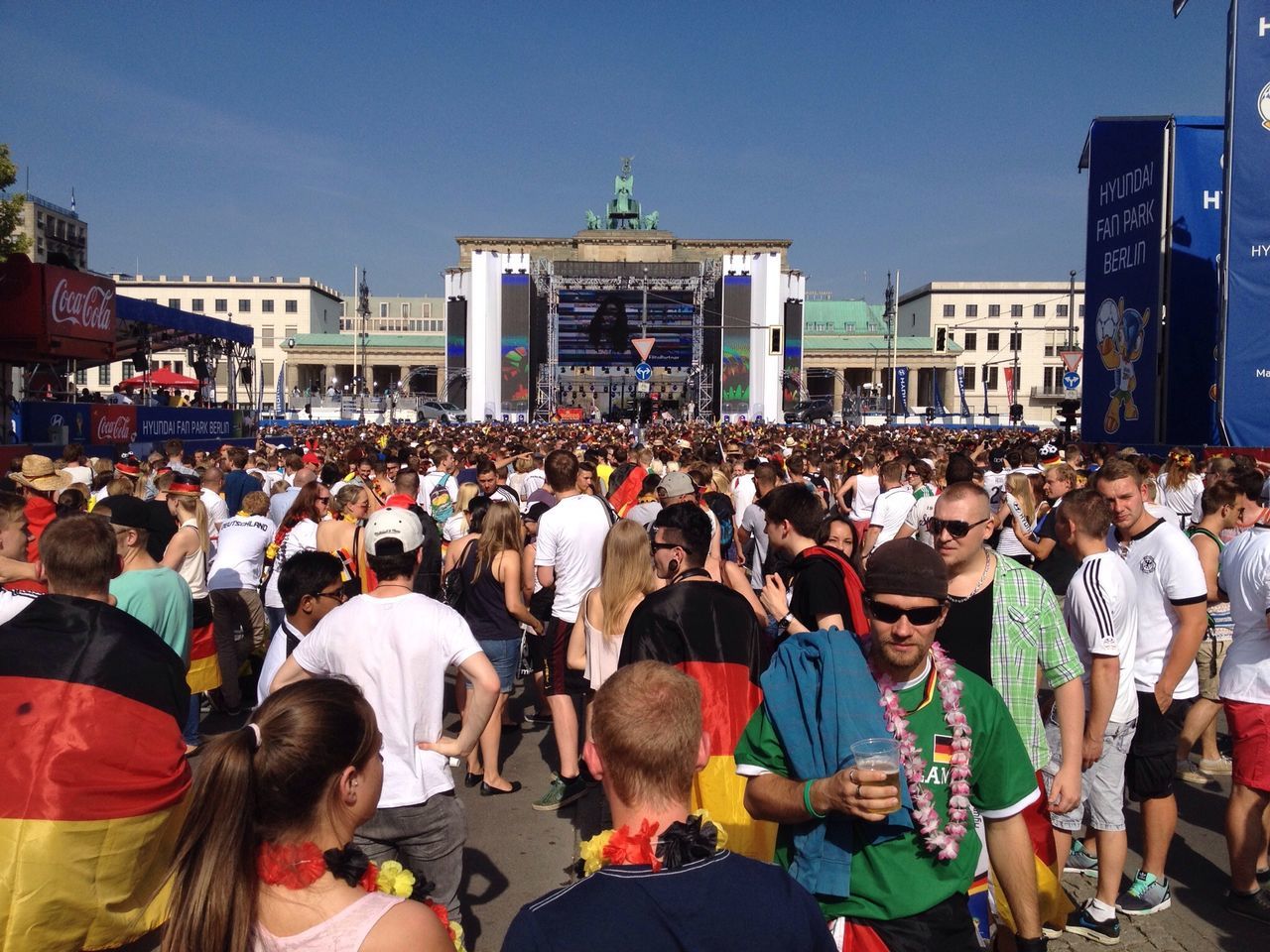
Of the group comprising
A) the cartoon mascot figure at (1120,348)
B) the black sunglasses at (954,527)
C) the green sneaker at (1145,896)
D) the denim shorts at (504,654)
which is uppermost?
the cartoon mascot figure at (1120,348)

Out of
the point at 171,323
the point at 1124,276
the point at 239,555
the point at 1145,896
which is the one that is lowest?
the point at 1145,896

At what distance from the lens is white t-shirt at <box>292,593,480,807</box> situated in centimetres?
325

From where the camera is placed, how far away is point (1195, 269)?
71.9ft

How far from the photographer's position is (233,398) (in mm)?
30766

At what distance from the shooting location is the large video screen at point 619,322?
58.5 meters

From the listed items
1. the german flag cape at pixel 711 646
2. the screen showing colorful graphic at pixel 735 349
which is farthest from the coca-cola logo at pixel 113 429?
the screen showing colorful graphic at pixel 735 349

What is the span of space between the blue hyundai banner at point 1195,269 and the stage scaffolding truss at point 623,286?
33765mm

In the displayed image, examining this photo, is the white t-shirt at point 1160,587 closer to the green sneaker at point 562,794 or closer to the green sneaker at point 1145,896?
the green sneaker at point 1145,896

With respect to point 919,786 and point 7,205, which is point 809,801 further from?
point 7,205

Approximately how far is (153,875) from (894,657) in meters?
2.41

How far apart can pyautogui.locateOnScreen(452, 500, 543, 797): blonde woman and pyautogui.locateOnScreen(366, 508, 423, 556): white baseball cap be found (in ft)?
8.64

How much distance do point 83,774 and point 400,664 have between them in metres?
0.95

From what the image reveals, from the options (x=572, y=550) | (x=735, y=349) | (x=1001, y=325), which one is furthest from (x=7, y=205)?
(x=1001, y=325)

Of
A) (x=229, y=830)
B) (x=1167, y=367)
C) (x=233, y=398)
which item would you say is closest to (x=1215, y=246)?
(x=1167, y=367)
